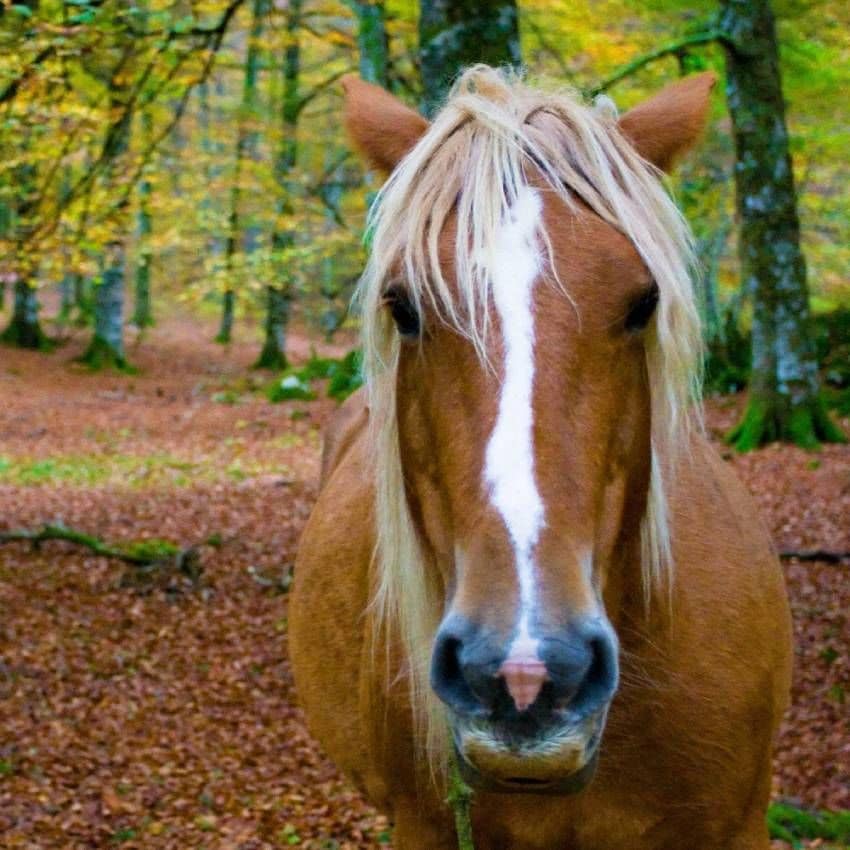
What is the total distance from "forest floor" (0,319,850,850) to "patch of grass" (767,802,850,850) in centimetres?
30

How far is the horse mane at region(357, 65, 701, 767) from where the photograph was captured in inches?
87.0

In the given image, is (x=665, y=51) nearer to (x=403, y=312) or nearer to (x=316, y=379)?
(x=403, y=312)

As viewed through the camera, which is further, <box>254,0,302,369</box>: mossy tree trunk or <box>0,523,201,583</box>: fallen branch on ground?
<box>254,0,302,369</box>: mossy tree trunk

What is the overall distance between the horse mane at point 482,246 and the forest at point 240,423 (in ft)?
1.56

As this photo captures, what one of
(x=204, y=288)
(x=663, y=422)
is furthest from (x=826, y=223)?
(x=663, y=422)

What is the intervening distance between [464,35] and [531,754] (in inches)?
190

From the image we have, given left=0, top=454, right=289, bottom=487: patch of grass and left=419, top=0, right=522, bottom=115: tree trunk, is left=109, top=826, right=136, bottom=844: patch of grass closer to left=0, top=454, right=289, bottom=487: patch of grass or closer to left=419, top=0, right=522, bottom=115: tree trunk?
left=419, top=0, right=522, bottom=115: tree trunk

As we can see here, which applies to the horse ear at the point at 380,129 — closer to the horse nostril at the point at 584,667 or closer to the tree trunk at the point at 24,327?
the horse nostril at the point at 584,667

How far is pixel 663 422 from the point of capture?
2432mm

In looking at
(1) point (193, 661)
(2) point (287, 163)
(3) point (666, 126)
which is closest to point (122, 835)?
(1) point (193, 661)

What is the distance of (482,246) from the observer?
7.11 ft

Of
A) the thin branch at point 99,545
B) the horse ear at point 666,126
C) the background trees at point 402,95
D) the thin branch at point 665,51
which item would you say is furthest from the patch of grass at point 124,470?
the horse ear at point 666,126

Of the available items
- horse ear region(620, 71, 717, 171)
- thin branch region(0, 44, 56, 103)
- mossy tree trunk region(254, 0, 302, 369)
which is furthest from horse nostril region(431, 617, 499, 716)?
mossy tree trunk region(254, 0, 302, 369)

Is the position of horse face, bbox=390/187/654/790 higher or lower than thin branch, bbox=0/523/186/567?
higher
